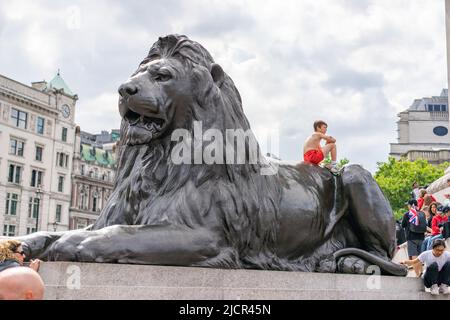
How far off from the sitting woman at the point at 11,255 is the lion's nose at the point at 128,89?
152cm

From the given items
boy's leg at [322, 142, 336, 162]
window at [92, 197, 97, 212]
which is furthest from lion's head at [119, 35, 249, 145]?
window at [92, 197, 97, 212]

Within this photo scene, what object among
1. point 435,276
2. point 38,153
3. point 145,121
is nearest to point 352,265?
point 435,276

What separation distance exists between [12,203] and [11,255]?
207 ft

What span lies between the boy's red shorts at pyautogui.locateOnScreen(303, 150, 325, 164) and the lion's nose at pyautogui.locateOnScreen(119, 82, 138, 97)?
8.91ft

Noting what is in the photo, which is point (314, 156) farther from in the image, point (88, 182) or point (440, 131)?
point (440, 131)

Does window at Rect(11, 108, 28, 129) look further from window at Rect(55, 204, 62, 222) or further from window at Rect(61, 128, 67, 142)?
window at Rect(55, 204, 62, 222)

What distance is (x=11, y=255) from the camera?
4.93 metres

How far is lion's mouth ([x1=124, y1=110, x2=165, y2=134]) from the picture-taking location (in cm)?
579

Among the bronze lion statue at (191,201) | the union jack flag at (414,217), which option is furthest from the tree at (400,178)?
the bronze lion statue at (191,201)

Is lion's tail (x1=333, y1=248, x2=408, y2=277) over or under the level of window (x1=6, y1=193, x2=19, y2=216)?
under

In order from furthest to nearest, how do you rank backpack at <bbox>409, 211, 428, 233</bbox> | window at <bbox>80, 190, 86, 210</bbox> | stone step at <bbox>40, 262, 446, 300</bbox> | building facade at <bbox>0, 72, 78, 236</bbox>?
window at <bbox>80, 190, 86, 210</bbox>
building facade at <bbox>0, 72, 78, 236</bbox>
backpack at <bbox>409, 211, 428, 233</bbox>
stone step at <bbox>40, 262, 446, 300</bbox>

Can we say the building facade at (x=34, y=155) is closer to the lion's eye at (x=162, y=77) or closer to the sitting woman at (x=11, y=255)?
the lion's eye at (x=162, y=77)
